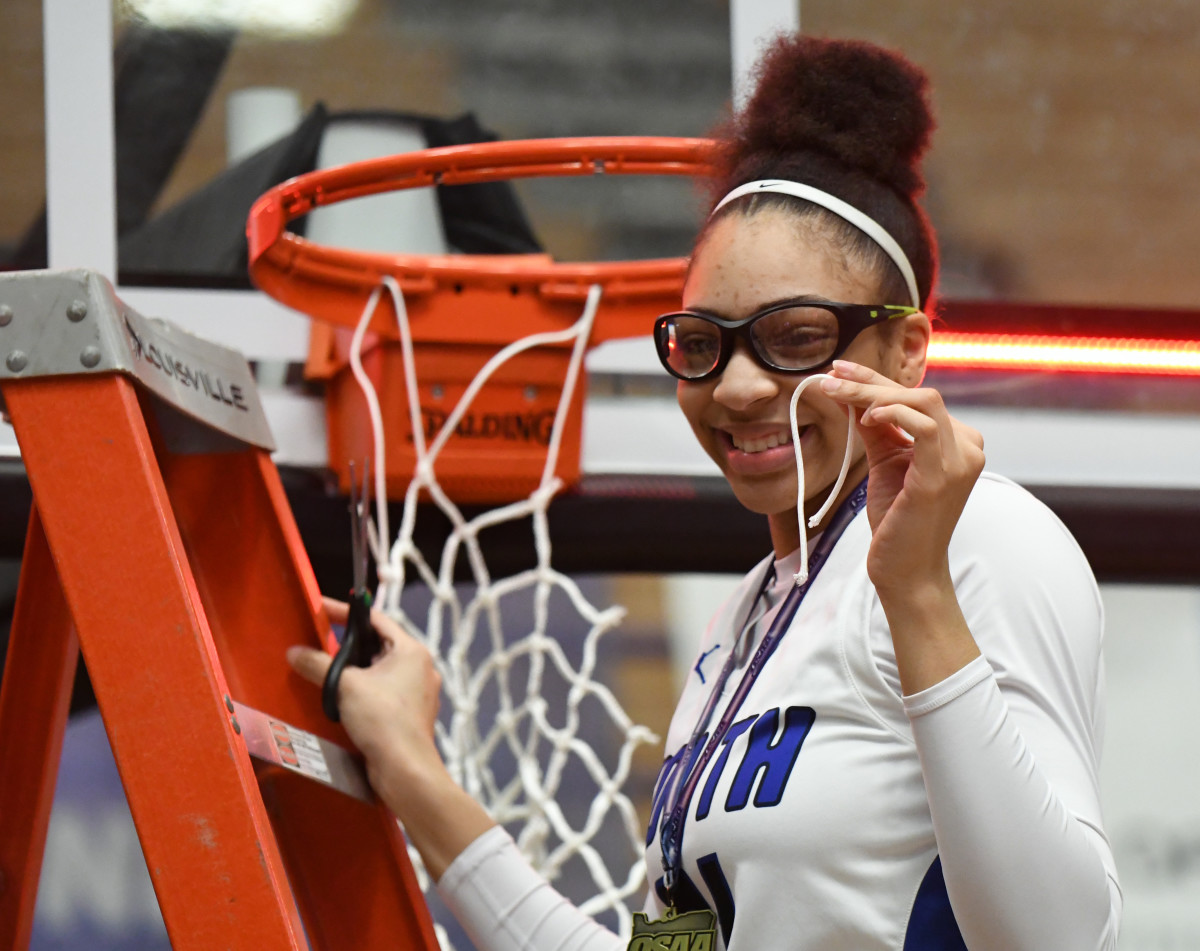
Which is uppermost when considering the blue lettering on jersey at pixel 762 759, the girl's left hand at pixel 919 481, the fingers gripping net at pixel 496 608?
the girl's left hand at pixel 919 481

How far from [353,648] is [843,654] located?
0.52 metres

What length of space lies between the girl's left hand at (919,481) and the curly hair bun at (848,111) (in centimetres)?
35

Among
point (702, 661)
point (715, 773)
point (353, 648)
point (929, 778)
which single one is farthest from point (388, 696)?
point (929, 778)

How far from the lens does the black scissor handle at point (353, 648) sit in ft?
4.03

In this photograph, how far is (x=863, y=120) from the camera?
1101 mm

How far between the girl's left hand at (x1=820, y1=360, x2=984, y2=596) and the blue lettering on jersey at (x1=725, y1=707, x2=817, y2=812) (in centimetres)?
16

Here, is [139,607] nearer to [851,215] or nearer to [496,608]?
[851,215]

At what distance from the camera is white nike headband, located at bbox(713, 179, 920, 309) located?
1.04m

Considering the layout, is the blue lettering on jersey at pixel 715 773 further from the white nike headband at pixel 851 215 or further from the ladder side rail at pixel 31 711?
the ladder side rail at pixel 31 711

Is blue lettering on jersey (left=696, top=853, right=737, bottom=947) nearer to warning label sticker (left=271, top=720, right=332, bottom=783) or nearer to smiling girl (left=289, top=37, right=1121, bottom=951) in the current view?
smiling girl (left=289, top=37, right=1121, bottom=951)

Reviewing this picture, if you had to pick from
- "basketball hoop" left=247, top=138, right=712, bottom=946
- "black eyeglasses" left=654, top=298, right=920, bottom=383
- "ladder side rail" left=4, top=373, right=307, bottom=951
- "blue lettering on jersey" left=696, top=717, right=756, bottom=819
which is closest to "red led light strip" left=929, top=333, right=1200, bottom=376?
"basketball hoop" left=247, top=138, right=712, bottom=946

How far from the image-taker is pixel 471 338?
1.68 meters

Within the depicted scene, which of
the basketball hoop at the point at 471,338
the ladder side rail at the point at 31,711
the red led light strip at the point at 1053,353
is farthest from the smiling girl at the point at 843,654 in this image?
the red led light strip at the point at 1053,353

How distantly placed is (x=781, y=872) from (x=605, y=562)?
0.91 m
